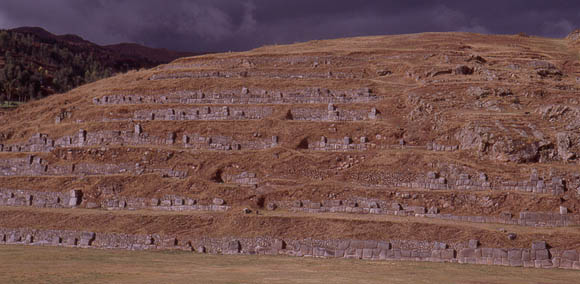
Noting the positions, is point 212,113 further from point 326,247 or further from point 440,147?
point 326,247

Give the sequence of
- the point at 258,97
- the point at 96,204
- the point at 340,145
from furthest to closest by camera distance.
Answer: the point at 258,97
the point at 340,145
the point at 96,204

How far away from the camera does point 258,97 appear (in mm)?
44375

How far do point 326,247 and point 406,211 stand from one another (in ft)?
18.4

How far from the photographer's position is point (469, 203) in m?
30.9

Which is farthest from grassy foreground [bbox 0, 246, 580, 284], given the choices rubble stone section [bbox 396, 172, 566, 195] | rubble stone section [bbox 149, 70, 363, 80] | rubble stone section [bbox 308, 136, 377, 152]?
rubble stone section [bbox 149, 70, 363, 80]

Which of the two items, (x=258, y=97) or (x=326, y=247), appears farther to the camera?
(x=258, y=97)

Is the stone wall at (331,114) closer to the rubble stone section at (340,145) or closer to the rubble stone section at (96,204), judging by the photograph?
the rubble stone section at (340,145)

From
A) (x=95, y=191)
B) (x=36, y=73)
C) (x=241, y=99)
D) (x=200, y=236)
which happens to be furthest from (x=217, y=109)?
(x=36, y=73)

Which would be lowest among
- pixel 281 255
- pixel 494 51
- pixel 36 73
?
pixel 281 255

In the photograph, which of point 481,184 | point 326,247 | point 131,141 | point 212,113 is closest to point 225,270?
point 326,247

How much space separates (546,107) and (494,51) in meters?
19.2

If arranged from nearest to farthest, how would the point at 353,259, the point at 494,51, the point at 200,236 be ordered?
the point at 353,259, the point at 200,236, the point at 494,51

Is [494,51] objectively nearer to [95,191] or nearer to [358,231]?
[358,231]

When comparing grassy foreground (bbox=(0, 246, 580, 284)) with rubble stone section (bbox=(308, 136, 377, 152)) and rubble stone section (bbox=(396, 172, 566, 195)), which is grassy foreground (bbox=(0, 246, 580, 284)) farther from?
rubble stone section (bbox=(308, 136, 377, 152))
